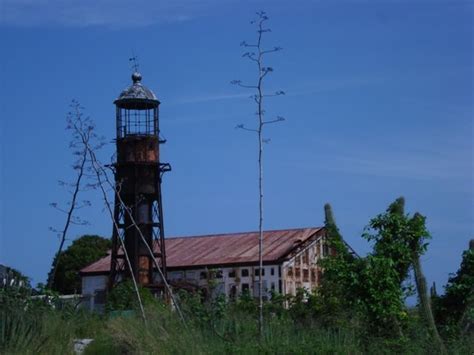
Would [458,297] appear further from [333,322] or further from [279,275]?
[279,275]

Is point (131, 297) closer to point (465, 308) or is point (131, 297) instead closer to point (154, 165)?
point (465, 308)

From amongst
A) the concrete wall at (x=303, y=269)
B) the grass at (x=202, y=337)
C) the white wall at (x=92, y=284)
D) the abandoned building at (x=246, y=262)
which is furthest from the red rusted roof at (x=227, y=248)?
the grass at (x=202, y=337)

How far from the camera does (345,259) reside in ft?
56.4

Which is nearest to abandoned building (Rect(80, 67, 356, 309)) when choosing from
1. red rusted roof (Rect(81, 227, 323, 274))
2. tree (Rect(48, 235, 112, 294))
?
red rusted roof (Rect(81, 227, 323, 274))

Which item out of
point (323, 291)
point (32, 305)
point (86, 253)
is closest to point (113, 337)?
point (32, 305)

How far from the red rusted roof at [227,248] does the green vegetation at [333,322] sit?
862 inches

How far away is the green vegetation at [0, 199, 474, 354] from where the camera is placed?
48.3 feet

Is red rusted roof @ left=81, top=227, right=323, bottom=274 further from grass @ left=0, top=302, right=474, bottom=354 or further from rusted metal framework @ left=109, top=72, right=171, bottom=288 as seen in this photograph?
grass @ left=0, top=302, right=474, bottom=354

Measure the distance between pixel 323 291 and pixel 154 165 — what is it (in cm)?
1823

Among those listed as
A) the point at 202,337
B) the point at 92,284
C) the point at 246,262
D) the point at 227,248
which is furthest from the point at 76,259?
the point at 202,337

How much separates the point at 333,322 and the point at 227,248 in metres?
26.7

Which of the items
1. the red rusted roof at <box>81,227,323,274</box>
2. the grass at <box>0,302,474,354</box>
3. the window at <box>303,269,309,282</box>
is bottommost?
the grass at <box>0,302,474,354</box>

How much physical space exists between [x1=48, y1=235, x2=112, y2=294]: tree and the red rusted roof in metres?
12.0

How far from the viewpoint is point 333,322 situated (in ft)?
55.5
